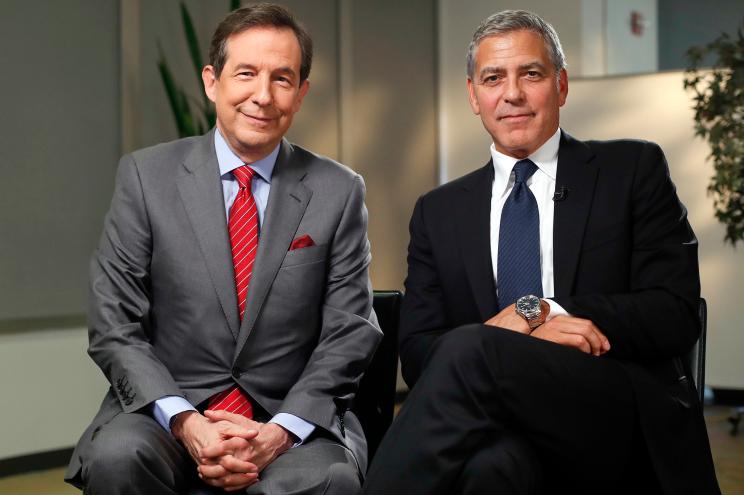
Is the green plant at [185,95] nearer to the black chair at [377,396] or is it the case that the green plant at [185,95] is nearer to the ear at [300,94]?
the ear at [300,94]

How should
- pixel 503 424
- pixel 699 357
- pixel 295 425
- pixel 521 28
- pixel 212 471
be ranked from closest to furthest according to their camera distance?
pixel 503 424 < pixel 212 471 < pixel 295 425 < pixel 699 357 < pixel 521 28

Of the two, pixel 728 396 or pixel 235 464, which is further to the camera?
pixel 728 396

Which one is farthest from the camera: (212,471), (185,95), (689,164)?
(689,164)

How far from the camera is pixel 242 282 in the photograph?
2.14m

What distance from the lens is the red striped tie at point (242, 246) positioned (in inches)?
82.8

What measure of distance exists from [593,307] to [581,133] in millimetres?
3764

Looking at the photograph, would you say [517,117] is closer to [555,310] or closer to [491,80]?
[491,80]

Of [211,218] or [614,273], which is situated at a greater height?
[211,218]

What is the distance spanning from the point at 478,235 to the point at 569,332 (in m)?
0.37

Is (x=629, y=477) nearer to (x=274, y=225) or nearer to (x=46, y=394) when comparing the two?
(x=274, y=225)

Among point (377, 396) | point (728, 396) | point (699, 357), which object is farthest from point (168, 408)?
point (728, 396)

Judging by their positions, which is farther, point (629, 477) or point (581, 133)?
point (581, 133)

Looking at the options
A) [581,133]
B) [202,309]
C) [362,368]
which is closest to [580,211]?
[362,368]

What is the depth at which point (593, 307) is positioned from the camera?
2037mm
